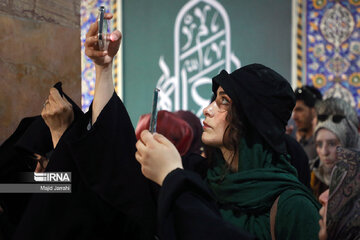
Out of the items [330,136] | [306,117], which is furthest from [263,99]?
[306,117]

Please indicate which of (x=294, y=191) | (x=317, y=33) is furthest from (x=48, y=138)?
(x=317, y=33)

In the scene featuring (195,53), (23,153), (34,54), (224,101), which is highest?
(195,53)

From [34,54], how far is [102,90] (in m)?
0.39

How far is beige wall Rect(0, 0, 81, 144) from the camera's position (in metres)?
1.29

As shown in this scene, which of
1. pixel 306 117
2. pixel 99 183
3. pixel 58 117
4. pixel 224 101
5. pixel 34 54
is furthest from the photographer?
pixel 306 117

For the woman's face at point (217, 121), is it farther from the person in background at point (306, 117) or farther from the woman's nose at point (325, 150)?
the person in background at point (306, 117)

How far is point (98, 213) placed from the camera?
103 cm

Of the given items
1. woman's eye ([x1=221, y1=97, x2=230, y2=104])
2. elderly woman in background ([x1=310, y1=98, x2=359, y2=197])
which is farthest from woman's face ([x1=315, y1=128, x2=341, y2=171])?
woman's eye ([x1=221, y1=97, x2=230, y2=104])

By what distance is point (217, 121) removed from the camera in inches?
48.6

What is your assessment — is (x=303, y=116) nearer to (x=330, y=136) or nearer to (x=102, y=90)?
(x=330, y=136)

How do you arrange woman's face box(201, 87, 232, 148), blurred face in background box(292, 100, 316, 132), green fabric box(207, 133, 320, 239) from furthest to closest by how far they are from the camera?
blurred face in background box(292, 100, 316, 132) → woman's face box(201, 87, 232, 148) → green fabric box(207, 133, 320, 239)

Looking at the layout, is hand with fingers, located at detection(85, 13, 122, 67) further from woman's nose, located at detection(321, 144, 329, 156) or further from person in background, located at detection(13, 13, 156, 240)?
woman's nose, located at detection(321, 144, 329, 156)

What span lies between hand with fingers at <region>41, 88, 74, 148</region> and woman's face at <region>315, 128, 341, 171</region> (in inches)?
68.6

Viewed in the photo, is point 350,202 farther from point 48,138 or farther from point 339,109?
point 339,109
